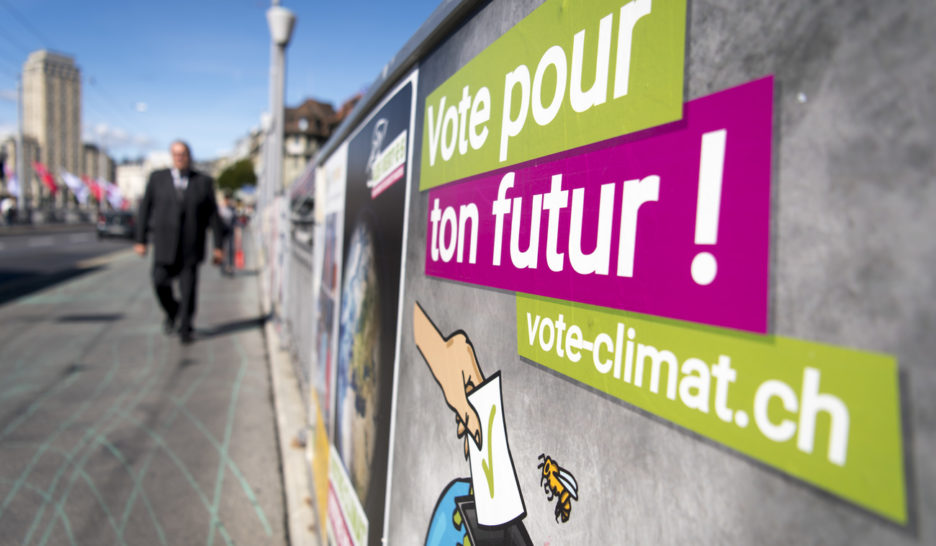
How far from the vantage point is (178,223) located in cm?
677

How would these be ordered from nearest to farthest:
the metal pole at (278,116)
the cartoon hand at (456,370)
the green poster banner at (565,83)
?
the green poster banner at (565,83), the cartoon hand at (456,370), the metal pole at (278,116)

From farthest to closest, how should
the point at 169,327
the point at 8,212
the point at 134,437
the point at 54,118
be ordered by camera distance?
the point at 54,118 → the point at 8,212 → the point at 169,327 → the point at 134,437

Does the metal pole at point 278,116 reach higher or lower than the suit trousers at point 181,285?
higher

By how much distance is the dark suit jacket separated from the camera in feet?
22.1

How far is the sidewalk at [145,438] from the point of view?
3156mm

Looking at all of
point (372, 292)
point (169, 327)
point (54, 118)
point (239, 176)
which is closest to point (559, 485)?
point (372, 292)

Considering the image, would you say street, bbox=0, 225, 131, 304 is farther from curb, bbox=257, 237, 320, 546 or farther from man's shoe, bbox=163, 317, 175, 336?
curb, bbox=257, 237, 320, 546

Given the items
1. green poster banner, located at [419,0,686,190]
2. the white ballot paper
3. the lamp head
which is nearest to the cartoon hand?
the white ballot paper

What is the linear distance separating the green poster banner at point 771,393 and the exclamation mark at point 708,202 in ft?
0.20

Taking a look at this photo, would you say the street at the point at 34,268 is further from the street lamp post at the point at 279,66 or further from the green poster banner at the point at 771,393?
the green poster banner at the point at 771,393

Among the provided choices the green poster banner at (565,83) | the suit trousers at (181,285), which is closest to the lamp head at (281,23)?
the suit trousers at (181,285)

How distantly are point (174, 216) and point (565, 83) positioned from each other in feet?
22.4

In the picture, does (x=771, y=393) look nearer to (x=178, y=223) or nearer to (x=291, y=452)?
(x=291, y=452)

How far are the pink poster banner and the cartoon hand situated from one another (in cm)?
23
